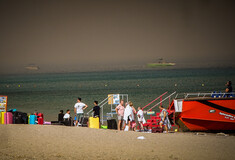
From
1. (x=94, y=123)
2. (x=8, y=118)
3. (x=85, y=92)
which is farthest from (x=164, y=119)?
(x=85, y=92)

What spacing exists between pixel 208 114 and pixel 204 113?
0.18 m

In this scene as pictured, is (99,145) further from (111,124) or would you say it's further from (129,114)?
(111,124)

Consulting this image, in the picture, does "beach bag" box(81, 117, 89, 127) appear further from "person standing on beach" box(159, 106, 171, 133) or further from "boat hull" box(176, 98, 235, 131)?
"boat hull" box(176, 98, 235, 131)

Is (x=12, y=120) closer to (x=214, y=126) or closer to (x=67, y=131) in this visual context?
(x=67, y=131)

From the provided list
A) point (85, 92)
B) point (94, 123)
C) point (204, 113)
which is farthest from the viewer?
point (85, 92)

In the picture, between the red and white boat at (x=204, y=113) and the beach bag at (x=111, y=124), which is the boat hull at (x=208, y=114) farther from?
the beach bag at (x=111, y=124)

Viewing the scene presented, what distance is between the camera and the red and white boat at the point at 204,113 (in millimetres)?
15047

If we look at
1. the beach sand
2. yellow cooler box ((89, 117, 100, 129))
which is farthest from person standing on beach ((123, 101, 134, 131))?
yellow cooler box ((89, 117, 100, 129))

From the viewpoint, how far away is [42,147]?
11031mm

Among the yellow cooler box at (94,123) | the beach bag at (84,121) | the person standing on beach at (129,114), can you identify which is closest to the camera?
the person standing on beach at (129,114)

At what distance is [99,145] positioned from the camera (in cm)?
1147

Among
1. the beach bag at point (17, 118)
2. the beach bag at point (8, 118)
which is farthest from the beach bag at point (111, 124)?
the beach bag at point (8, 118)

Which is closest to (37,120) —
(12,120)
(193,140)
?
(12,120)

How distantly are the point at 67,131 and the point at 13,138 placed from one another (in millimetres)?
2177
